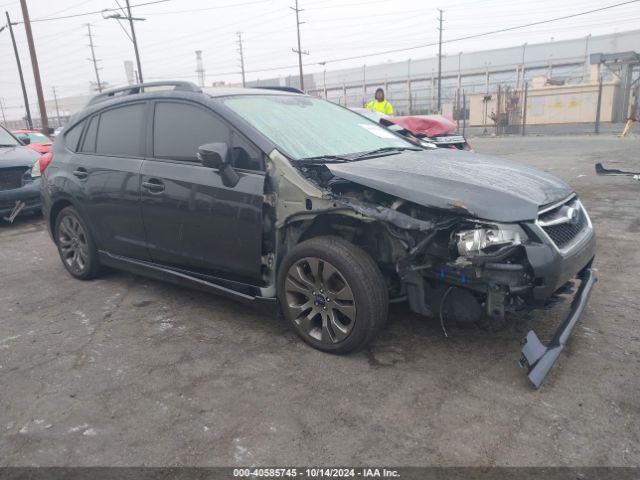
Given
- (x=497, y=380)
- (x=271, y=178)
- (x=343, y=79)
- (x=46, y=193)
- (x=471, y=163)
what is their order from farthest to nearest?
(x=343, y=79)
(x=46, y=193)
(x=471, y=163)
(x=271, y=178)
(x=497, y=380)

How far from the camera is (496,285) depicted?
2.60 m

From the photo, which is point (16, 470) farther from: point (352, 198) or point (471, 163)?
point (471, 163)

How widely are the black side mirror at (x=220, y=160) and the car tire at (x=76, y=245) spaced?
6.19ft

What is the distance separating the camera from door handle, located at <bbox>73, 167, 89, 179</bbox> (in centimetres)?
425

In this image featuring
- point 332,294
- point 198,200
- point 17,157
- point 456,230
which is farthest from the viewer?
point 17,157

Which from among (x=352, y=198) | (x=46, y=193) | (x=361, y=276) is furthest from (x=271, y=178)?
(x=46, y=193)

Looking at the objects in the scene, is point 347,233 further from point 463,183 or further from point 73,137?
point 73,137

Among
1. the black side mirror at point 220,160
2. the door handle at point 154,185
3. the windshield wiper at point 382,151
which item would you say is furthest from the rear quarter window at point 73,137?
the windshield wiper at point 382,151

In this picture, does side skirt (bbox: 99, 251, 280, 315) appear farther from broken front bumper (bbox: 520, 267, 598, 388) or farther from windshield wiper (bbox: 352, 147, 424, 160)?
broken front bumper (bbox: 520, 267, 598, 388)

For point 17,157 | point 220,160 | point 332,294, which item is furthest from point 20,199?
point 332,294

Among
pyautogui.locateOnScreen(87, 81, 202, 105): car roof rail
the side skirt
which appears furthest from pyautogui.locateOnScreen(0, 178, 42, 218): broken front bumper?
the side skirt

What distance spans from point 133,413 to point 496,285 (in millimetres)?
2014

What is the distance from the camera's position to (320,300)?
3021mm

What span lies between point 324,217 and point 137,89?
237 centimetres
